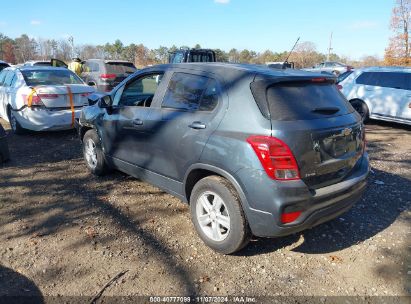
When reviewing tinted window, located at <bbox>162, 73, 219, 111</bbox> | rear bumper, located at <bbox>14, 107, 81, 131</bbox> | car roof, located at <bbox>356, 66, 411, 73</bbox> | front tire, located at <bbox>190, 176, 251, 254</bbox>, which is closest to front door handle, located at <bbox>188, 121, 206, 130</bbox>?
tinted window, located at <bbox>162, 73, 219, 111</bbox>

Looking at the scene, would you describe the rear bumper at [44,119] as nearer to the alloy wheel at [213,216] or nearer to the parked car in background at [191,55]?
the alloy wheel at [213,216]

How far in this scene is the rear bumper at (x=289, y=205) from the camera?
9.50 ft

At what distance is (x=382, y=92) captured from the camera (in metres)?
9.77

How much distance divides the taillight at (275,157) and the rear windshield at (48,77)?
6.55 meters

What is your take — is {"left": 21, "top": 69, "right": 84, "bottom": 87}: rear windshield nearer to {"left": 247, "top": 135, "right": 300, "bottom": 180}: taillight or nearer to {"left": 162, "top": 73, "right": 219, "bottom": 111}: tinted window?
{"left": 162, "top": 73, "right": 219, "bottom": 111}: tinted window

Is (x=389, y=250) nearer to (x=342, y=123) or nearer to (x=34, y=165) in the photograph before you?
(x=342, y=123)

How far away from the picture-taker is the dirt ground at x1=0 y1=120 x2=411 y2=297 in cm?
302

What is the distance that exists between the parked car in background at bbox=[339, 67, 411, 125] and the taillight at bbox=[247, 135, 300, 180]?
780 centimetres

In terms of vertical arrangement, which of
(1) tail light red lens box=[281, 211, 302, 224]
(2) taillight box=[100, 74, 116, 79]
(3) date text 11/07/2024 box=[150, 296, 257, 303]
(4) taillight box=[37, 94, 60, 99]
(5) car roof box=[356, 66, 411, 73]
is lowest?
(3) date text 11/07/2024 box=[150, 296, 257, 303]

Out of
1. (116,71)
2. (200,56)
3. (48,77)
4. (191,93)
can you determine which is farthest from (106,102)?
(116,71)

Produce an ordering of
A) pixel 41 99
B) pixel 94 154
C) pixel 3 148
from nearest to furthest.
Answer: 1. pixel 94 154
2. pixel 3 148
3. pixel 41 99

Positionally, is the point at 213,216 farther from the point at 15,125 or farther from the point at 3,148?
the point at 15,125

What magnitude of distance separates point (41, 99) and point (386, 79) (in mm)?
8793

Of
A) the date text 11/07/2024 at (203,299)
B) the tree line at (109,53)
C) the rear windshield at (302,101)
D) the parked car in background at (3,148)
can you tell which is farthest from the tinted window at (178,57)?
the tree line at (109,53)
